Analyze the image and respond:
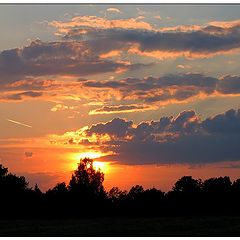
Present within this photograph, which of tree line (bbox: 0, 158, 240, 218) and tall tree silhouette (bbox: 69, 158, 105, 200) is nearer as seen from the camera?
tree line (bbox: 0, 158, 240, 218)

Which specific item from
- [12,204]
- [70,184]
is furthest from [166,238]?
[70,184]

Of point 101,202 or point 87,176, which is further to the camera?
point 87,176

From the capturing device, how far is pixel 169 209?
95.4 meters

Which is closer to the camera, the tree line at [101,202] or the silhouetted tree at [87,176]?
the tree line at [101,202]

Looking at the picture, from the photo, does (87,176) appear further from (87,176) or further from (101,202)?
(101,202)

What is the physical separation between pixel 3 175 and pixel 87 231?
250 ft

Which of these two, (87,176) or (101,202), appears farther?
(87,176)

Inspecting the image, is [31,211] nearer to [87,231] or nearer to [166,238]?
[87,231]

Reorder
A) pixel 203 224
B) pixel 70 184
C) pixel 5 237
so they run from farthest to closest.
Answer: pixel 70 184 < pixel 203 224 < pixel 5 237

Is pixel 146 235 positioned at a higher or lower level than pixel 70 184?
lower

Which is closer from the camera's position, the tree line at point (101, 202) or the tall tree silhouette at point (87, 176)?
the tree line at point (101, 202)

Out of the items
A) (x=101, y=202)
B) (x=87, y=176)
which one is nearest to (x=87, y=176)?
(x=87, y=176)

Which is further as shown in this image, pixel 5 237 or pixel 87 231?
pixel 87 231

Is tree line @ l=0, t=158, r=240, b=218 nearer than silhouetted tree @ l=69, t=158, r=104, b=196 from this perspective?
Yes
